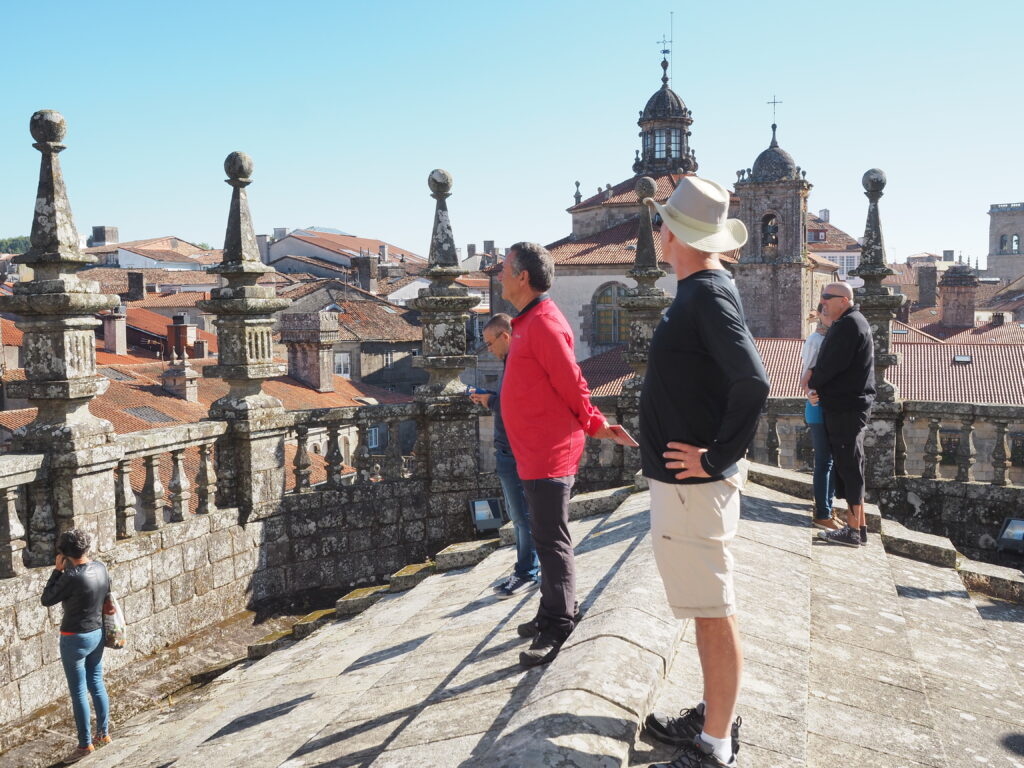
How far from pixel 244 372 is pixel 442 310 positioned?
1.82m

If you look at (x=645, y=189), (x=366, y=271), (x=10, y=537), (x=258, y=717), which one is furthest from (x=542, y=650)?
(x=366, y=271)

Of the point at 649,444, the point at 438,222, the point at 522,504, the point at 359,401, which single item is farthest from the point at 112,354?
the point at 649,444

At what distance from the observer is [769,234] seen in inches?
1987

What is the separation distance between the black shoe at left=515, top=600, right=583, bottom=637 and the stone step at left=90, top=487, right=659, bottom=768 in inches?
2.8

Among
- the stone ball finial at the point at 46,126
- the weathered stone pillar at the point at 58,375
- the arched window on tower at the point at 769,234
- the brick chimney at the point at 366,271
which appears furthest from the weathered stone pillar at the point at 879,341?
the brick chimney at the point at 366,271

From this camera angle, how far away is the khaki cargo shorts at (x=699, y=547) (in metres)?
2.88

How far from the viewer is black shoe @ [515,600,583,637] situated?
389 cm

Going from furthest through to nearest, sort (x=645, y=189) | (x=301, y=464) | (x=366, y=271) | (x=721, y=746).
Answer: (x=366, y=271)
(x=645, y=189)
(x=301, y=464)
(x=721, y=746)

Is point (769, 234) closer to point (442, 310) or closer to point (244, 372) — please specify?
point (442, 310)

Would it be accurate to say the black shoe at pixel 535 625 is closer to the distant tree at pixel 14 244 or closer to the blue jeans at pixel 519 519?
the blue jeans at pixel 519 519

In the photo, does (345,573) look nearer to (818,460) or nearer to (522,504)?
(522,504)

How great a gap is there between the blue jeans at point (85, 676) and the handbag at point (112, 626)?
2.3 inches

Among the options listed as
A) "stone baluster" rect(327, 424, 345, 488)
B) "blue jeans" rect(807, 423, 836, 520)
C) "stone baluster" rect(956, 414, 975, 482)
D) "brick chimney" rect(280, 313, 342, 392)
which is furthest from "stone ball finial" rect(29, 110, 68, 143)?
"brick chimney" rect(280, 313, 342, 392)

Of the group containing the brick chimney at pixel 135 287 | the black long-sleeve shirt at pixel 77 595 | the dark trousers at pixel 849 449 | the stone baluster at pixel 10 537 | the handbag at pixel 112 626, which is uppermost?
the brick chimney at pixel 135 287
